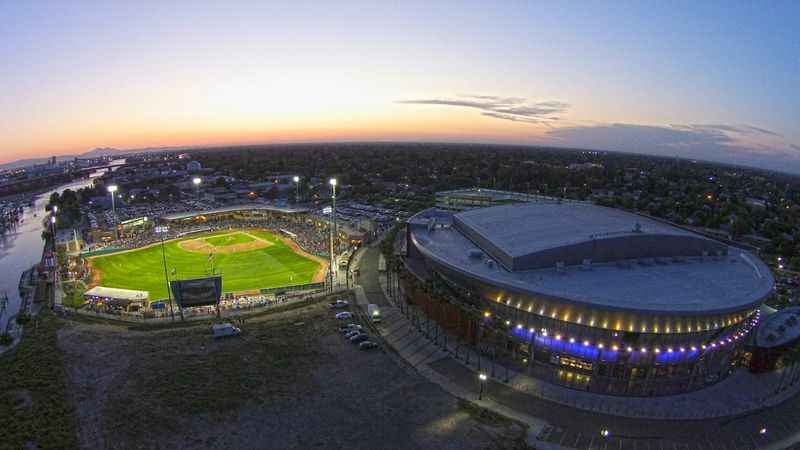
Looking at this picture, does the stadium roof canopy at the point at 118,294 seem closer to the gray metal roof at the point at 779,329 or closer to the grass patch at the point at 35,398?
the grass patch at the point at 35,398

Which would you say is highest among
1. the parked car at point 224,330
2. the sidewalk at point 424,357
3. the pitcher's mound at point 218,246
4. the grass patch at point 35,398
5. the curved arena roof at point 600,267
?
the curved arena roof at point 600,267

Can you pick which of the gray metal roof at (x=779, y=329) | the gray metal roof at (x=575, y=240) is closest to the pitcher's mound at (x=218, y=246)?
the gray metal roof at (x=575, y=240)

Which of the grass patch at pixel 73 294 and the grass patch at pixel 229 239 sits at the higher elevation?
the grass patch at pixel 229 239

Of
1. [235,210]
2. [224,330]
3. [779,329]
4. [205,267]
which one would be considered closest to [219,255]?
[205,267]

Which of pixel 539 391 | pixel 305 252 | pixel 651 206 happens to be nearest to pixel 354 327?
pixel 539 391

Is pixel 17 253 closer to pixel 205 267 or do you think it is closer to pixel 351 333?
pixel 205 267

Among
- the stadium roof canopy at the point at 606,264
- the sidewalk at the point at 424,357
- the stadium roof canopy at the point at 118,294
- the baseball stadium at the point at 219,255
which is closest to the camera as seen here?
the sidewalk at the point at 424,357
